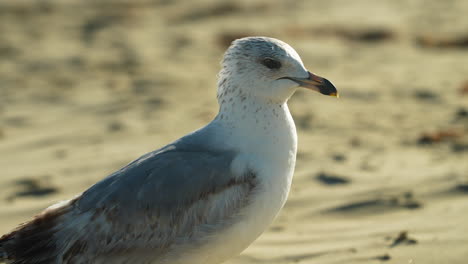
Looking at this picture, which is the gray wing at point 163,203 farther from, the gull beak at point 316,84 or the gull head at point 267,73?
Result: the gull beak at point 316,84

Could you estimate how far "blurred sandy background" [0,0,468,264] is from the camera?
5.11 meters

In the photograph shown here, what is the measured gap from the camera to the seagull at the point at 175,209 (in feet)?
12.7

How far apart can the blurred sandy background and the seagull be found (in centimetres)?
84

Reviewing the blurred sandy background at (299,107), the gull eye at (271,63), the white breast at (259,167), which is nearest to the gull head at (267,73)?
the gull eye at (271,63)

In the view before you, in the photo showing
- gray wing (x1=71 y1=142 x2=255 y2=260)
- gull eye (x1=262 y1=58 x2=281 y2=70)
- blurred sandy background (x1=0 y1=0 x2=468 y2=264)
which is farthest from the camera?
blurred sandy background (x1=0 y1=0 x2=468 y2=264)

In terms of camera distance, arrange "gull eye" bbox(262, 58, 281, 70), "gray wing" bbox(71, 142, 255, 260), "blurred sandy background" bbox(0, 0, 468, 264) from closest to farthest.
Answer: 1. "gray wing" bbox(71, 142, 255, 260)
2. "gull eye" bbox(262, 58, 281, 70)
3. "blurred sandy background" bbox(0, 0, 468, 264)

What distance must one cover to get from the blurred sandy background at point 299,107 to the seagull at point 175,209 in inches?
33.2

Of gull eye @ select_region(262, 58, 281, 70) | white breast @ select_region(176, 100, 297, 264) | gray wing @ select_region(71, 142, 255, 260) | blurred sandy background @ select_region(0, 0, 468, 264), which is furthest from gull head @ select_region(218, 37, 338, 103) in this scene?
blurred sandy background @ select_region(0, 0, 468, 264)

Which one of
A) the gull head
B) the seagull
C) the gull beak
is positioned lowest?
the seagull

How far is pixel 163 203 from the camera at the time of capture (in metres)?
3.89

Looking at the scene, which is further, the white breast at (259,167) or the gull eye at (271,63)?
the gull eye at (271,63)

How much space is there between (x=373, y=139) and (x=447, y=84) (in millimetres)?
1857

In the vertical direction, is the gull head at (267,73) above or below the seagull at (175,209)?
above

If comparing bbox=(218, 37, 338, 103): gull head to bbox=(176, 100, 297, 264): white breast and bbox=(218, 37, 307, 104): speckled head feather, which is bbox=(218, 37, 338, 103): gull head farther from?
bbox=(176, 100, 297, 264): white breast
